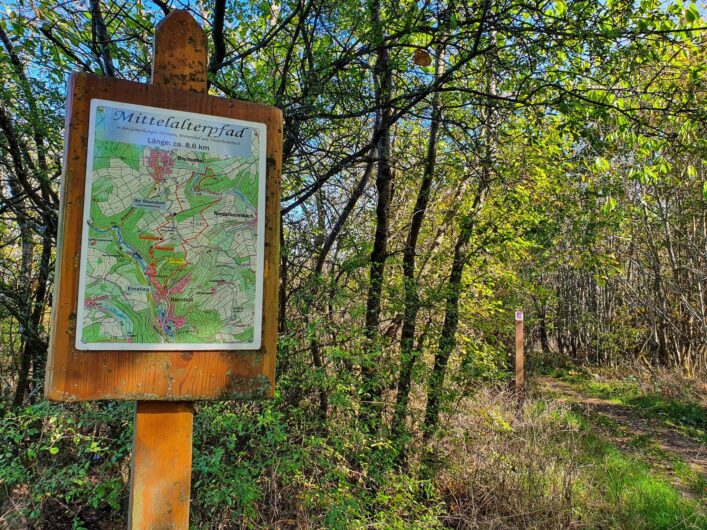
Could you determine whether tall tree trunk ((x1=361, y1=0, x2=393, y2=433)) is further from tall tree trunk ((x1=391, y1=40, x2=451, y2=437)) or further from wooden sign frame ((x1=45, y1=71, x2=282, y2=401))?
wooden sign frame ((x1=45, y1=71, x2=282, y2=401))

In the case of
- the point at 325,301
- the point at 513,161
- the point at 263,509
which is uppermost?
the point at 513,161

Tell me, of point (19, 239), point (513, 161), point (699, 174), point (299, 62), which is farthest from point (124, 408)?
point (699, 174)

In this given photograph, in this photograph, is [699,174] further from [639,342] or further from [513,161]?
[513,161]

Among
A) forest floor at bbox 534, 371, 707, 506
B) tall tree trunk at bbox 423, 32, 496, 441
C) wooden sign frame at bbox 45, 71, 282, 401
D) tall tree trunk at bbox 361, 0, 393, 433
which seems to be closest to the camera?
wooden sign frame at bbox 45, 71, 282, 401

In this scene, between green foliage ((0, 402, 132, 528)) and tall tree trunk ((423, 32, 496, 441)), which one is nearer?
green foliage ((0, 402, 132, 528))

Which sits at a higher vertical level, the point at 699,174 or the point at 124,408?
Result: the point at 699,174

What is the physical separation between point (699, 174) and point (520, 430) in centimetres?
689

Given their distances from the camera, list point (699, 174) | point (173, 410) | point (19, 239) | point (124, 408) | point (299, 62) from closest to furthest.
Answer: point (173, 410) < point (124, 408) < point (299, 62) < point (19, 239) < point (699, 174)

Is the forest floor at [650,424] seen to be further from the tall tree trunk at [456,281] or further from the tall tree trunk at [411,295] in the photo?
the tall tree trunk at [411,295]

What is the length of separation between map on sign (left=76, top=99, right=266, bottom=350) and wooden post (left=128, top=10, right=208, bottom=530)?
193mm

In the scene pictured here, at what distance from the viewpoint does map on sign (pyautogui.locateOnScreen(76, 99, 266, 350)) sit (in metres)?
1.42

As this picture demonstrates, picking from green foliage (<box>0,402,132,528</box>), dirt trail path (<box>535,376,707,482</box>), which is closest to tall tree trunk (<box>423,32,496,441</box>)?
green foliage (<box>0,402,132,528</box>)

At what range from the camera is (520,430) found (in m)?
4.91

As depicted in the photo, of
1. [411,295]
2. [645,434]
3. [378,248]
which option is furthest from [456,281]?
[645,434]
